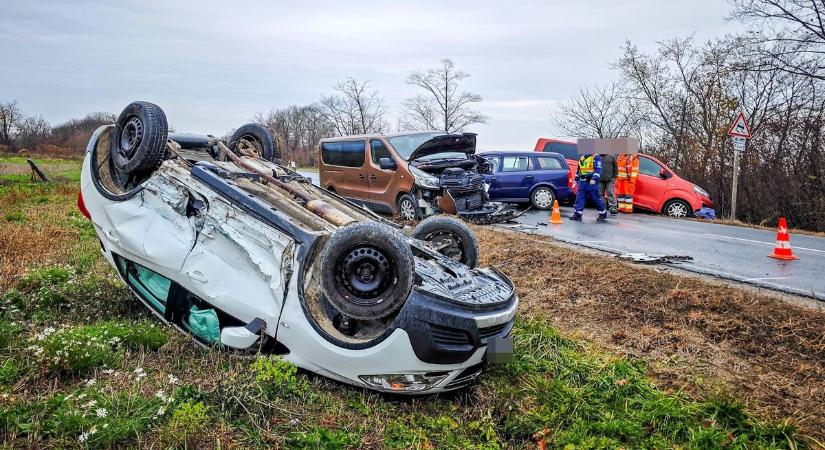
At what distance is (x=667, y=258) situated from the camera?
6.58 metres

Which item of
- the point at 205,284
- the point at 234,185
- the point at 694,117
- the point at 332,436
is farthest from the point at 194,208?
the point at 694,117

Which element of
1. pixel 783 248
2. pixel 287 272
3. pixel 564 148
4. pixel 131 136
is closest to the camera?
pixel 287 272

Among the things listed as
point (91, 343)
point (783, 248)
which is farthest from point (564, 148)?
point (91, 343)

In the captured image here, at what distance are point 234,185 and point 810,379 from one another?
375 cm

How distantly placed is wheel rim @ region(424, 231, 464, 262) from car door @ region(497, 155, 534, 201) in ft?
29.0

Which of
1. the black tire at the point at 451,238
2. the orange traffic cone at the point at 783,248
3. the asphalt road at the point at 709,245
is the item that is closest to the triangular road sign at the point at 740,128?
the asphalt road at the point at 709,245

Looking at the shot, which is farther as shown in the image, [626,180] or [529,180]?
[626,180]

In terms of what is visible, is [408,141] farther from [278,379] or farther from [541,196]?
[278,379]

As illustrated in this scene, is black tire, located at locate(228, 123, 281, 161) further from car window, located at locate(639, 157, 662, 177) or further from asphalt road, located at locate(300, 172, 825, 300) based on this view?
car window, located at locate(639, 157, 662, 177)

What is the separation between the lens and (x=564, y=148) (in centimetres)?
1523

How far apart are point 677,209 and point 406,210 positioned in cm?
668

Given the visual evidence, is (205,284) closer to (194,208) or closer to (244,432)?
(194,208)

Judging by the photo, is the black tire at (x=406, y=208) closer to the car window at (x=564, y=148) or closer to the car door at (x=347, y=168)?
the car door at (x=347, y=168)

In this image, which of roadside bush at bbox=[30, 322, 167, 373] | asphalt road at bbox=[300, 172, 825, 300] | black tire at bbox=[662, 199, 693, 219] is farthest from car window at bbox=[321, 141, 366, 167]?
roadside bush at bbox=[30, 322, 167, 373]
